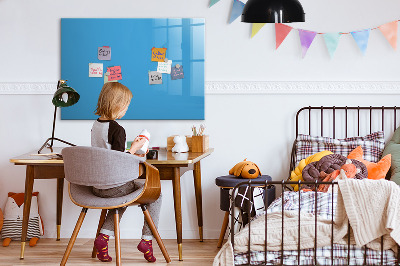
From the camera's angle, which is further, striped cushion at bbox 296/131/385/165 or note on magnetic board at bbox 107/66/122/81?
note on magnetic board at bbox 107/66/122/81

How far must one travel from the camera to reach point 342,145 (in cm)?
415

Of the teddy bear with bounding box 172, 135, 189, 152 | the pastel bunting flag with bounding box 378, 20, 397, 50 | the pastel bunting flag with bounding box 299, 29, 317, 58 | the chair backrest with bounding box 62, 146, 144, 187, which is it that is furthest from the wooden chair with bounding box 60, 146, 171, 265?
the pastel bunting flag with bounding box 378, 20, 397, 50

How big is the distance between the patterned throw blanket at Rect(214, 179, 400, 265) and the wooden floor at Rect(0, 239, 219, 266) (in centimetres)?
75

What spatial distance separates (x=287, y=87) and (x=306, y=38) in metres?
0.36

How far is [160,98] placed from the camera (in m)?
4.36

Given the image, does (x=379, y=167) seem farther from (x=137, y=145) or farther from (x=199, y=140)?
(x=137, y=145)

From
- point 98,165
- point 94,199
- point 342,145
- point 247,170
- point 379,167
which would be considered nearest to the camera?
point 98,165

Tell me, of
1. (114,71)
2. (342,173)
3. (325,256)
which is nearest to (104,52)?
(114,71)

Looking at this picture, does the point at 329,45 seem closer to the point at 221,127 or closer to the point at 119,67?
the point at 221,127

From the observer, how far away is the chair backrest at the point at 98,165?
320 centimetres

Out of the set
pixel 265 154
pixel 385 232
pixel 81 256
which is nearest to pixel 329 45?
pixel 265 154

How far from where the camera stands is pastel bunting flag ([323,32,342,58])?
427 cm

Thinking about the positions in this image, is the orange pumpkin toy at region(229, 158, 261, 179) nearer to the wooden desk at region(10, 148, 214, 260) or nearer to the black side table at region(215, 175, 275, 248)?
the black side table at region(215, 175, 275, 248)

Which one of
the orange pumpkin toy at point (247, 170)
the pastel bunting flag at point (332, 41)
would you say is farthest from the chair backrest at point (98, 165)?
the pastel bunting flag at point (332, 41)
